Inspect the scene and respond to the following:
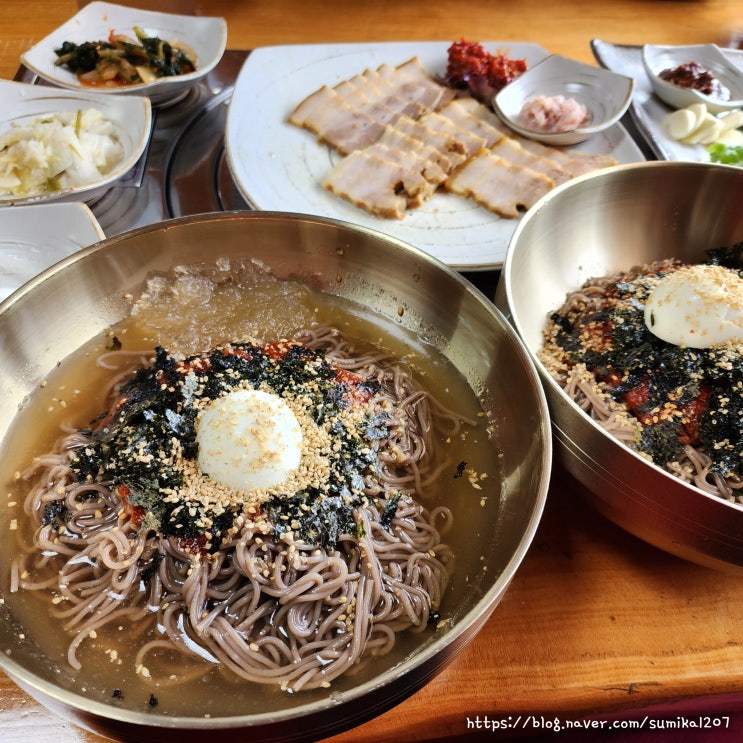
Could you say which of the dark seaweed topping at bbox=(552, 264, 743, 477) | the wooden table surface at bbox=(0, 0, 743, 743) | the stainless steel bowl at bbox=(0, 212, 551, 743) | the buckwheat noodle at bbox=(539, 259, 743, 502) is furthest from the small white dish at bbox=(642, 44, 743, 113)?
the wooden table surface at bbox=(0, 0, 743, 743)

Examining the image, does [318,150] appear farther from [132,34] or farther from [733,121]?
[733,121]

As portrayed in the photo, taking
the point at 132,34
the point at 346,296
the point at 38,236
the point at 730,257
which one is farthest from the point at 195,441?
the point at 132,34

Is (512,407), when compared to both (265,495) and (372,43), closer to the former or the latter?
(265,495)

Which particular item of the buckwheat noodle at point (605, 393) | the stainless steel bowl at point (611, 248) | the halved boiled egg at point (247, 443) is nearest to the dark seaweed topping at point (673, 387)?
the buckwheat noodle at point (605, 393)

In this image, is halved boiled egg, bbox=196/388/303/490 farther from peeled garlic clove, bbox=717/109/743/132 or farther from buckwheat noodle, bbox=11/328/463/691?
peeled garlic clove, bbox=717/109/743/132

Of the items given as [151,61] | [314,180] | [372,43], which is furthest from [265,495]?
[372,43]

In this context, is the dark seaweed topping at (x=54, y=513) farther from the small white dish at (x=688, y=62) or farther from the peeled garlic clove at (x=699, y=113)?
the small white dish at (x=688, y=62)
